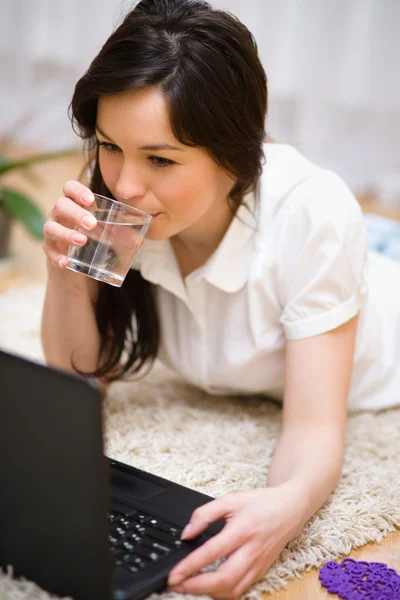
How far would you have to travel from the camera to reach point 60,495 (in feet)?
2.16

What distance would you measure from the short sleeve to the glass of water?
284 mm

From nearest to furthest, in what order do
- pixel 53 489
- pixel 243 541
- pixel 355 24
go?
pixel 53 489, pixel 243 541, pixel 355 24

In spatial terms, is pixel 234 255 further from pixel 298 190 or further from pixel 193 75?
pixel 193 75

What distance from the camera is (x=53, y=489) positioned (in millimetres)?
661

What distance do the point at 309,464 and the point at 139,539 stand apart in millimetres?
320

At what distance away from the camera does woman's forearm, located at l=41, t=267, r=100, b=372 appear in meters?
1.31

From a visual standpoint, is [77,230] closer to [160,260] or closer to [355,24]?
[160,260]

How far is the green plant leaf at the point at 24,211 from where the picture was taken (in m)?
2.37

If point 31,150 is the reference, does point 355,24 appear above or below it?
above

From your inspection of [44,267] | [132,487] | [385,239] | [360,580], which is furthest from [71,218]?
[44,267]

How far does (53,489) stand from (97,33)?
10.3 ft

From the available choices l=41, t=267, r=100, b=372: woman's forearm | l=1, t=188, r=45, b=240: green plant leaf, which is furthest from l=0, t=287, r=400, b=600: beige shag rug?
l=1, t=188, r=45, b=240: green plant leaf

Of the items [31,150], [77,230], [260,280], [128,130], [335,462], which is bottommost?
[31,150]

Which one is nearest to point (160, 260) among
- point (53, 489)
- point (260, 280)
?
point (260, 280)
